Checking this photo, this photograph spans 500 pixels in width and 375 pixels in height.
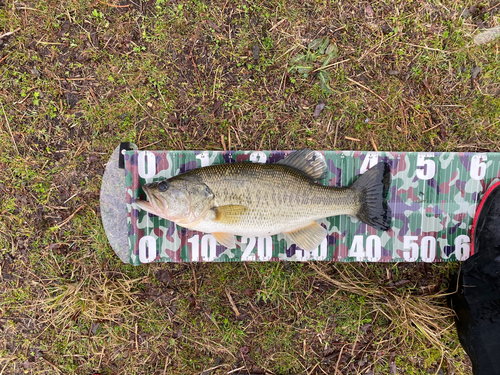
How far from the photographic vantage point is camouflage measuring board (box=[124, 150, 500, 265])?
361 cm

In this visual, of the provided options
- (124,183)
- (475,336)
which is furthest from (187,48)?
(475,336)

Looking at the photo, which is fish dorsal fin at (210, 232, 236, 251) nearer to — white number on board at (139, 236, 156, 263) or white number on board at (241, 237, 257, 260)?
white number on board at (241, 237, 257, 260)

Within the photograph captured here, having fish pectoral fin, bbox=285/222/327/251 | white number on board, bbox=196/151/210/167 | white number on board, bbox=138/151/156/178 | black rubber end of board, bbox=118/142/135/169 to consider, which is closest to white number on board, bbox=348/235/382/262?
fish pectoral fin, bbox=285/222/327/251

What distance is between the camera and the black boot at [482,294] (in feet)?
9.79

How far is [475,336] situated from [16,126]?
18.7 feet

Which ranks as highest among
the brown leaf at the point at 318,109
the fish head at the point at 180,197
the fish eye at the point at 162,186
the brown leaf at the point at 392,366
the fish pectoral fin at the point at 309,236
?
the brown leaf at the point at 318,109

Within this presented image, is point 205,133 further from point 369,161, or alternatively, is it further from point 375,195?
point 375,195

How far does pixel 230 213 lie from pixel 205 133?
4.08 feet

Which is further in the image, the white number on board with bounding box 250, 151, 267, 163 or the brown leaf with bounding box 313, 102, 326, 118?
the brown leaf with bounding box 313, 102, 326, 118

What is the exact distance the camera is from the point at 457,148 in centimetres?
381

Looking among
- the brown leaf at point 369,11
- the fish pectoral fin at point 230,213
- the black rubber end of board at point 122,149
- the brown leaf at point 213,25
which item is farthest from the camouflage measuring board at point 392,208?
the brown leaf at point 369,11

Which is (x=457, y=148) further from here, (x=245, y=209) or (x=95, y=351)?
(x=95, y=351)

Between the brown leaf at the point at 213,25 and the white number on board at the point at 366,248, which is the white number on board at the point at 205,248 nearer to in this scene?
the white number on board at the point at 366,248

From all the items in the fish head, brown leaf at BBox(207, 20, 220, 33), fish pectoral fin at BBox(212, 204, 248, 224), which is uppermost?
brown leaf at BBox(207, 20, 220, 33)
